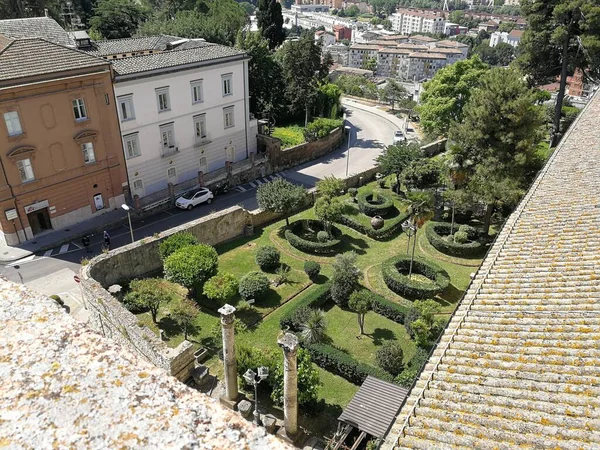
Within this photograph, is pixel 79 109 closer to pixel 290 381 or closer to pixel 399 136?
pixel 290 381

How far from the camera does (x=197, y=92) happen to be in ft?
129

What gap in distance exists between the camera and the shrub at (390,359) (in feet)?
65.9

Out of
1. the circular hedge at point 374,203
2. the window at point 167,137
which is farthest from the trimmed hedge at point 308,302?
the window at point 167,137

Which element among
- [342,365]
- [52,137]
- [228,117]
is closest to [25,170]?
[52,137]

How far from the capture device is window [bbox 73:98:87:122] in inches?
1246

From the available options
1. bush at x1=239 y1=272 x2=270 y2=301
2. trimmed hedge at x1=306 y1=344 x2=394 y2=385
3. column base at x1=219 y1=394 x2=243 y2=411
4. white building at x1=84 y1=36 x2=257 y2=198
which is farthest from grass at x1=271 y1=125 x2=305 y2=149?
column base at x1=219 y1=394 x2=243 y2=411

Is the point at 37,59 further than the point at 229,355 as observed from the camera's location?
Yes

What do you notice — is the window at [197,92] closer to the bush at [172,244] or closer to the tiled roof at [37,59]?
the tiled roof at [37,59]

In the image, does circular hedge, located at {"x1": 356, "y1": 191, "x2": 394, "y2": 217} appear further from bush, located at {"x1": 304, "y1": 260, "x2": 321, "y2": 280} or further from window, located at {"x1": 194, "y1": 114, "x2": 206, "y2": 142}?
window, located at {"x1": 194, "y1": 114, "x2": 206, "y2": 142}

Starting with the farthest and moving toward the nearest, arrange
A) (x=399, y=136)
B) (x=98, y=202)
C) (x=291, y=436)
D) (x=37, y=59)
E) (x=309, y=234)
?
(x=399, y=136), (x=98, y=202), (x=309, y=234), (x=37, y=59), (x=291, y=436)

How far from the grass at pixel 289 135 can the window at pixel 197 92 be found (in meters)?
10.9

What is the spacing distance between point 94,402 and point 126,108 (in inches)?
1345

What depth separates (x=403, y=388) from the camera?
17281mm

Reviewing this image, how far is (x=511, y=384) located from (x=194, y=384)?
14.4 metres
